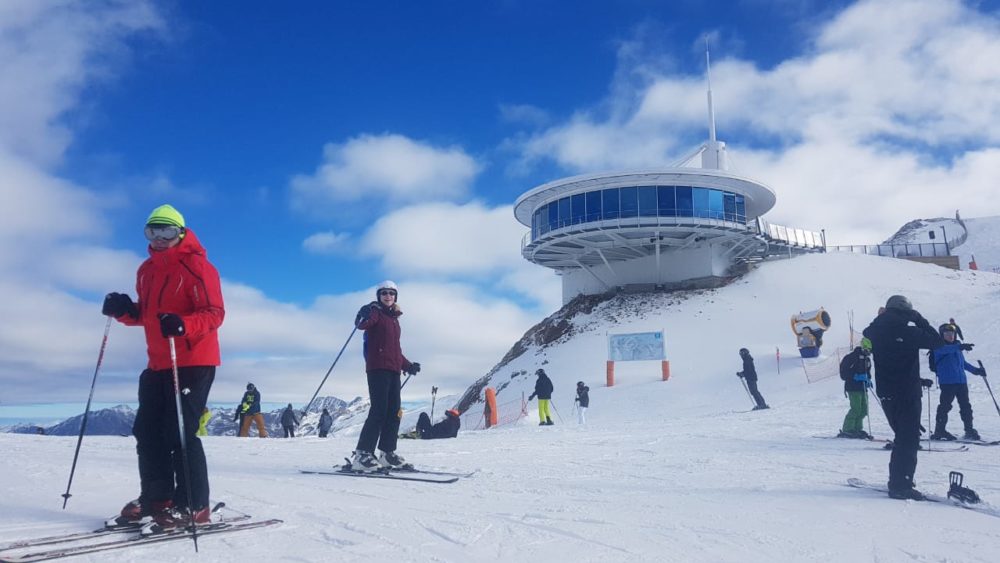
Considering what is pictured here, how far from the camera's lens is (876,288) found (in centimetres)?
3634

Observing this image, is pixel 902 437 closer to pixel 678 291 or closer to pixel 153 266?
pixel 153 266

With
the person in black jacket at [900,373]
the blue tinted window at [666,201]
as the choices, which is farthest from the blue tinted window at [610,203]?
the person in black jacket at [900,373]

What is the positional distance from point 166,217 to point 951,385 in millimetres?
9557

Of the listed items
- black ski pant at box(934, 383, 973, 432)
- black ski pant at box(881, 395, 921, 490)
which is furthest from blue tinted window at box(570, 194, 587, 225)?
black ski pant at box(881, 395, 921, 490)

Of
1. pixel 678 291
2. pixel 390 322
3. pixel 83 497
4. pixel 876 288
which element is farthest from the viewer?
pixel 678 291

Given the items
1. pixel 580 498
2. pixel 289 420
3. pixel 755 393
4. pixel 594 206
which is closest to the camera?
pixel 580 498

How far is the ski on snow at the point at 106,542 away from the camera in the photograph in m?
2.69

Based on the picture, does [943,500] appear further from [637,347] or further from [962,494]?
[637,347]

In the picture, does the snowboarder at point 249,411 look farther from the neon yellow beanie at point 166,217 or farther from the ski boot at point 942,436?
the ski boot at point 942,436

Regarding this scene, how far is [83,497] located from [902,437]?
5.82m

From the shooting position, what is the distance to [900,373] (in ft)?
16.3

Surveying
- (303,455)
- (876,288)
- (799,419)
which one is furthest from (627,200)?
(303,455)

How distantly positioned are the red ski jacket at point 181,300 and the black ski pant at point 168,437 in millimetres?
98

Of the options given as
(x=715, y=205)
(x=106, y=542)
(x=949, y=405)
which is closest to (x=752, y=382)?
(x=949, y=405)
